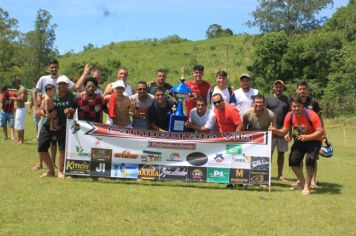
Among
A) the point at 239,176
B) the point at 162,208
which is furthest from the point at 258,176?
the point at 162,208

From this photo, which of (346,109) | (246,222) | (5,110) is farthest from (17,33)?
(246,222)

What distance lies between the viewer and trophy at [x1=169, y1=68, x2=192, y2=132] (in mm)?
10078

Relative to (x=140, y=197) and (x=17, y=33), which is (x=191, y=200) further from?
(x=17, y=33)

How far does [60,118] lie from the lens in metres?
10.2

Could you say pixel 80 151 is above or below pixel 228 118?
below

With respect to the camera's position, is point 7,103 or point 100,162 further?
point 7,103

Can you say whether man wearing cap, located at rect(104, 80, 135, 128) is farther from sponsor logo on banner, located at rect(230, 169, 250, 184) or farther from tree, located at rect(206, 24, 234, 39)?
tree, located at rect(206, 24, 234, 39)

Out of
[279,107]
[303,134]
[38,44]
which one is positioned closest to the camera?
[303,134]

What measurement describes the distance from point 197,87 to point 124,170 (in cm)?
221

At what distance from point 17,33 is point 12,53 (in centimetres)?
414

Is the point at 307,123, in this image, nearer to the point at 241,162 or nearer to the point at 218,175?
the point at 241,162

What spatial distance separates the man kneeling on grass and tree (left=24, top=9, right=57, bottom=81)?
64.2 meters

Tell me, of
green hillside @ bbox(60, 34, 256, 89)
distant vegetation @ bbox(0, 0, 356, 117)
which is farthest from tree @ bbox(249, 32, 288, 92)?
green hillside @ bbox(60, 34, 256, 89)

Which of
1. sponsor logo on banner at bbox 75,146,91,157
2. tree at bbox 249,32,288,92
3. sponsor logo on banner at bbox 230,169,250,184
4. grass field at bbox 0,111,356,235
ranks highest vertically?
tree at bbox 249,32,288,92
